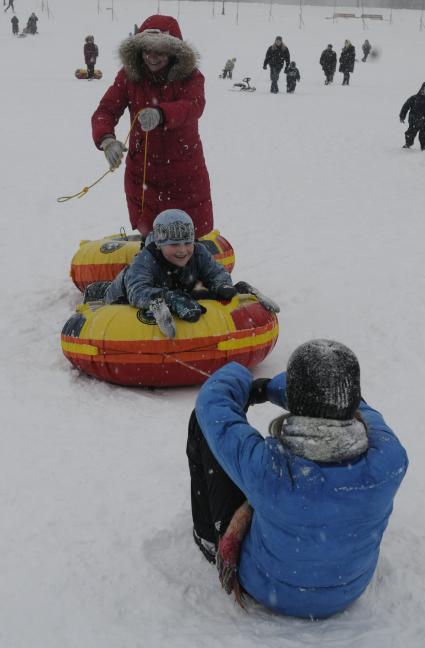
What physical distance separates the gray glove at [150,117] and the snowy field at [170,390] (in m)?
1.59

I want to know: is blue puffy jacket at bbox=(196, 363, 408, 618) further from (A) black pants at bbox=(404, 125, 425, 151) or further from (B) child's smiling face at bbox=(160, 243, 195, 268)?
(A) black pants at bbox=(404, 125, 425, 151)

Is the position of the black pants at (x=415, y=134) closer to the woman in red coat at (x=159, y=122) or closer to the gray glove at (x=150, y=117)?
the woman in red coat at (x=159, y=122)

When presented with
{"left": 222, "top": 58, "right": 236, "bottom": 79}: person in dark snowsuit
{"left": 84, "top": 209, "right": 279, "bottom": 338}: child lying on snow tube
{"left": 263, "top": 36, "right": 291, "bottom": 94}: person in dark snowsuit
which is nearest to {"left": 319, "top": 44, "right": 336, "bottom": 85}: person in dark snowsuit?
{"left": 263, "top": 36, "right": 291, "bottom": 94}: person in dark snowsuit

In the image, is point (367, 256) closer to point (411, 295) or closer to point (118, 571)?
point (411, 295)

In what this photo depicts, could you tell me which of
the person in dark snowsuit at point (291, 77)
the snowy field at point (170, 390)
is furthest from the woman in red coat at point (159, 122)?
the person in dark snowsuit at point (291, 77)

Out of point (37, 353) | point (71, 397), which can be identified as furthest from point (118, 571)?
point (37, 353)

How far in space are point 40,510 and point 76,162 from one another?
900 centimetres

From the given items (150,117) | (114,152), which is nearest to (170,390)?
(114,152)

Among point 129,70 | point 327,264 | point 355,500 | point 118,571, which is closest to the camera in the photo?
point 355,500

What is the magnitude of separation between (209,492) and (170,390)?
6.03 feet

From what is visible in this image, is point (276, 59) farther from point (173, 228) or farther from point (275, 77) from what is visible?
point (173, 228)

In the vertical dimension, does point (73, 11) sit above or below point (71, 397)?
above

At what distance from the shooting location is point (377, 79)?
2322 cm

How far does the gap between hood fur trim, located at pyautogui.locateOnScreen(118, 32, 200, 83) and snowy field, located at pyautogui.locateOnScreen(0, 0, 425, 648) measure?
6.25ft
